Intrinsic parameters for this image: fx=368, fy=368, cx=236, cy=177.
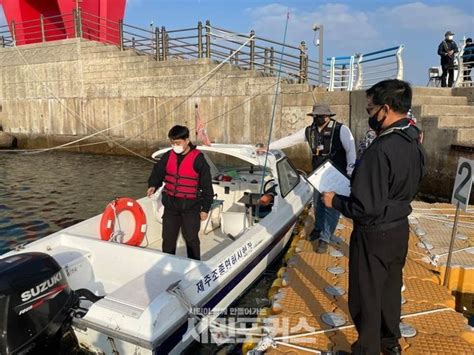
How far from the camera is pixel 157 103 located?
15156 millimetres

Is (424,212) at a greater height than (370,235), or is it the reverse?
(370,235)

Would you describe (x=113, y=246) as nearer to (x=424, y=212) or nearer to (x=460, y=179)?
(x=460, y=179)

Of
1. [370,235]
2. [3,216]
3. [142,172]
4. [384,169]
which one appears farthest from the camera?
[142,172]

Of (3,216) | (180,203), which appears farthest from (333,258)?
(3,216)

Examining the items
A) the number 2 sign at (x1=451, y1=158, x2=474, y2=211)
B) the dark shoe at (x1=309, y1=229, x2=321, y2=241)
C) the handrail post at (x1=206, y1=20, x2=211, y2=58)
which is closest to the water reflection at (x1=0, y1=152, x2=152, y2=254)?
the handrail post at (x1=206, y1=20, x2=211, y2=58)

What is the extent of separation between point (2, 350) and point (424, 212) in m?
6.55

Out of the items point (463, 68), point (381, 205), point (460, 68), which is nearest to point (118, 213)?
point (381, 205)

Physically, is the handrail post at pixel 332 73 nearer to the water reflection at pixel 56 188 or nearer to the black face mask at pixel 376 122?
the water reflection at pixel 56 188

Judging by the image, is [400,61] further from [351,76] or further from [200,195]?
[200,195]

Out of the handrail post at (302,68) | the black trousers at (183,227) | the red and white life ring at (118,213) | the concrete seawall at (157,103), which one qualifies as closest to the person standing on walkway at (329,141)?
the black trousers at (183,227)

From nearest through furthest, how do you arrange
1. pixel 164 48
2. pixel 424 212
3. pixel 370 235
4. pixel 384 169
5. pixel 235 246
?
1. pixel 384 169
2. pixel 370 235
3. pixel 235 246
4. pixel 424 212
5. pixel 164 48

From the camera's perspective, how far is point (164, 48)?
15039mm

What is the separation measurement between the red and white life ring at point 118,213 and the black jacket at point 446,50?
39.7ft

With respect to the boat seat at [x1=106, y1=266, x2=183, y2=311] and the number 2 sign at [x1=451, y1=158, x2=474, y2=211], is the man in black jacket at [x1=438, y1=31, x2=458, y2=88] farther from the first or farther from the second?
the boat seat at [x1=106, y1=266, x2=183, y2=311]
